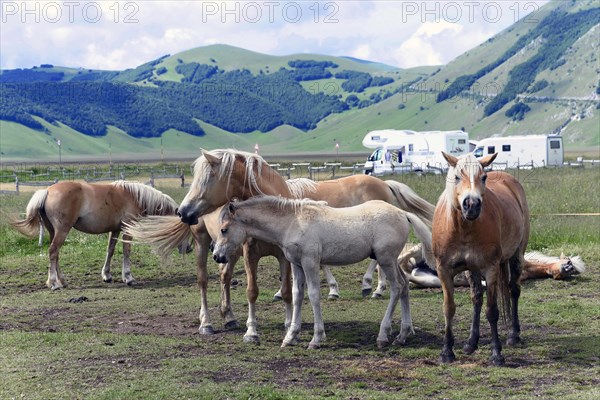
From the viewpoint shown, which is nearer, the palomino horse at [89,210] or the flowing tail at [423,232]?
the flowing tail at [423,232]

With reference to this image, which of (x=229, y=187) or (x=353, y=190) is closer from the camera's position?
(x=229, y=187)

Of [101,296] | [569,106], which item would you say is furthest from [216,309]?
[569,106]

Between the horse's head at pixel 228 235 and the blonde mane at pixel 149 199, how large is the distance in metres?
7.25

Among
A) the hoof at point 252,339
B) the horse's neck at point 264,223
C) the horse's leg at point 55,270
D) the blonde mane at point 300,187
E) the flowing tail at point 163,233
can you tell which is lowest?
the hoof at point 252,339

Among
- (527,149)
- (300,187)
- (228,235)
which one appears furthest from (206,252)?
(527,149)

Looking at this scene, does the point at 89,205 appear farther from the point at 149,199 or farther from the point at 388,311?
the point at 388,311

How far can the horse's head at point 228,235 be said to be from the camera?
9.28 metres

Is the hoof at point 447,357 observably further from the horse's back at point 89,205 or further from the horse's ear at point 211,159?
the horse's back at point 89,205

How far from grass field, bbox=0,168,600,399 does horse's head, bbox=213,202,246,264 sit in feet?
3.57

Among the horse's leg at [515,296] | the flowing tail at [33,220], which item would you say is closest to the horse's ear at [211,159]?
the horse's leg at [515,296]

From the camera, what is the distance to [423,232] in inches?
390

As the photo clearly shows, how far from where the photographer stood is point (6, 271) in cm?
1661

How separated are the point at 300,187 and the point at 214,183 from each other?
1909mm

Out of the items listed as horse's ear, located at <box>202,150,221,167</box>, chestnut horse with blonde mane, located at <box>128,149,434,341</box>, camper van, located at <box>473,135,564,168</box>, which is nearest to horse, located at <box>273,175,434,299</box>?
chestnut horse with blonde mane, located at <box>128,149,434,341</box>
